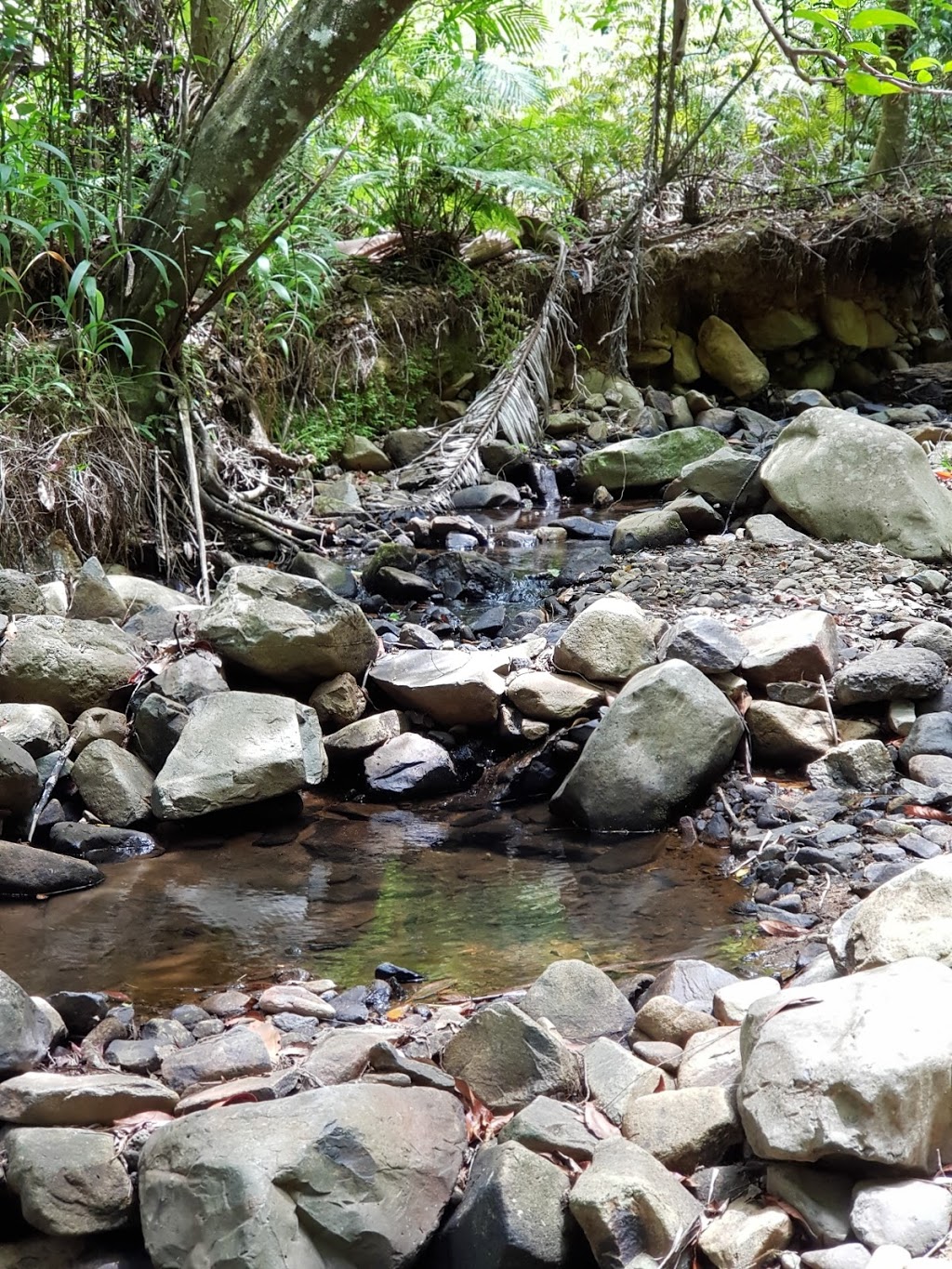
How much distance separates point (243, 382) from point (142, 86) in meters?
1.70

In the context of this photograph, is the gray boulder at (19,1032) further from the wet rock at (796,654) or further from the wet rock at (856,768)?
the wet rock at (796,654)

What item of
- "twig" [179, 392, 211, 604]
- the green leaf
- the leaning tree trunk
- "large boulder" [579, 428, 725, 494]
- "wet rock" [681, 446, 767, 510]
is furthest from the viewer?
"large boulder" [579, 428, 725, 494]

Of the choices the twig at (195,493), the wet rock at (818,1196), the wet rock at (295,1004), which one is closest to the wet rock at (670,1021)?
the wet rock at (818,1196)

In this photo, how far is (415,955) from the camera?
8.78 feet

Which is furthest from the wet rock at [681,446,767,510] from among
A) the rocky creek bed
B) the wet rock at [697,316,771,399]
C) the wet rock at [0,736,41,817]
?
the wet rock at [0,736,41,817]

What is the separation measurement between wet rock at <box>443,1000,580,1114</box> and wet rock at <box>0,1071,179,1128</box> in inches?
20.9

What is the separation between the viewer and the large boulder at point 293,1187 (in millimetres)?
1567

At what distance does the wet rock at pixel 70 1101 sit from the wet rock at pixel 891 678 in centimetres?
247

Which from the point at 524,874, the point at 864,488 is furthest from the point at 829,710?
the point at 864,488

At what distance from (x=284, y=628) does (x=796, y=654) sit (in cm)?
169

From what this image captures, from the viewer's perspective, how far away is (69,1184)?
1.71 metres

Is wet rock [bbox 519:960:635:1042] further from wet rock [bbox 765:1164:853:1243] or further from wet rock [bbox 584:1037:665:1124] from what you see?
wet rock [bbox 765:1164:853:1243]

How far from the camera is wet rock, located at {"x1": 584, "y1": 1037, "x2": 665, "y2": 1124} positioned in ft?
6.15

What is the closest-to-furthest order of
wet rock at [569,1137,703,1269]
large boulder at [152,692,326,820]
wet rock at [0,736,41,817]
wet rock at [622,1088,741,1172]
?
wet rock at [569,1137,703,1269]
wet rock at [622,1088,741,1172]
wet rock at [0,736,41,817]
large boulder at [152,692,326,820]
